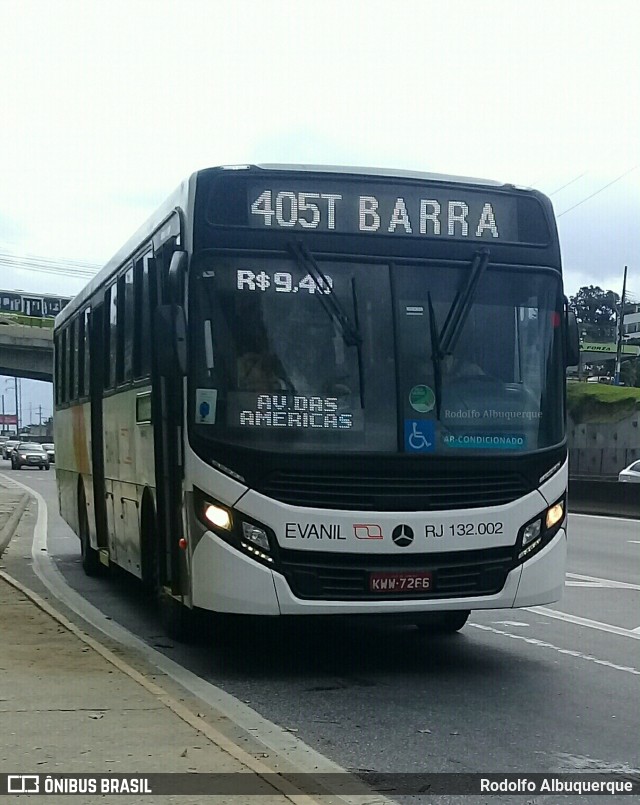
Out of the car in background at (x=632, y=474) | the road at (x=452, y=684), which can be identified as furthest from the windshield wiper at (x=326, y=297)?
the car in background at (x=632, y=474)

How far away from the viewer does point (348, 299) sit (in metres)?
8.84

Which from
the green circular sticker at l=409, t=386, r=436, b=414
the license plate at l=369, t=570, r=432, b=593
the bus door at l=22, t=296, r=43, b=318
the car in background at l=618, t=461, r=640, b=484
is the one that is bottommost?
the car in background at l=618, t=461, r=640, b=484

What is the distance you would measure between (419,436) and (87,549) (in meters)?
8.29

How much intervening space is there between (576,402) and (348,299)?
172ft

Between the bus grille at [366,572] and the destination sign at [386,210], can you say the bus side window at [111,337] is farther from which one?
the bus grille at [366,572]

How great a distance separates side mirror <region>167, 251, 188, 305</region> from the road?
9.08ft

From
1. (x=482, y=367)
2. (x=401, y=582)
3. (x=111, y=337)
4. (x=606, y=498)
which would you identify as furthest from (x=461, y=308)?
(x=606, y=498)

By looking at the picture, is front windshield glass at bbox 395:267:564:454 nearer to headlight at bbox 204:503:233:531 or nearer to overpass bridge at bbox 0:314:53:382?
headlight at bbox 204:503:233:531

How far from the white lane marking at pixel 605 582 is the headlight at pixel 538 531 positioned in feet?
19.2

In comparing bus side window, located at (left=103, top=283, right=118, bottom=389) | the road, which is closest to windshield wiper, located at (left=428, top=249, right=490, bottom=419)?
the road

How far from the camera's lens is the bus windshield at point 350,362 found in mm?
8695

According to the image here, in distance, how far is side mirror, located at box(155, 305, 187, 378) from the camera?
868 centimetres

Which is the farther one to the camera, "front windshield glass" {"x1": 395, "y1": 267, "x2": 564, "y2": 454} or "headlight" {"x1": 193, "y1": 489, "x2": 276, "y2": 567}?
"front windshield glass" {"x1": 395, "y1": 267, "x2": 564, "y2": 454}

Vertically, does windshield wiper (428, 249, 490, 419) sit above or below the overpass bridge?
below
